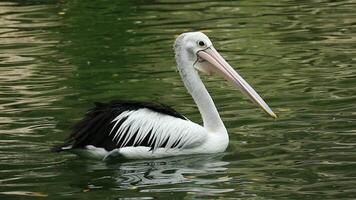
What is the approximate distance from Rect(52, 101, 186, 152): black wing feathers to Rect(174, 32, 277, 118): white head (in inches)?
21.6

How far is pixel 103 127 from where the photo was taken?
8070 mm

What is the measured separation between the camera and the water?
7.39 meters

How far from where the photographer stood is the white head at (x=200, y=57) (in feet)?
27.9

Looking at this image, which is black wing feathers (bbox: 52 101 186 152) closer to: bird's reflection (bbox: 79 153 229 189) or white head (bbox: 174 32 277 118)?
bird's reflection (bbox: 79 153 229 189)

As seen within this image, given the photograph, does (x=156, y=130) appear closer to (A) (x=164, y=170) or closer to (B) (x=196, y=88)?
(A) (x=164, y=170)

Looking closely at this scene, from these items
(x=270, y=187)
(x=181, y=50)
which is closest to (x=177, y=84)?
(x=181, y=50)

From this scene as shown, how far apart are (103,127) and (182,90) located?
294 cm

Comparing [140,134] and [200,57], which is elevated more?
[200,57]

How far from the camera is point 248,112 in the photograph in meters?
9.62

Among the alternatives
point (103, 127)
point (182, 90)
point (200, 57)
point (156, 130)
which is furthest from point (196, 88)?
point (182, 90)

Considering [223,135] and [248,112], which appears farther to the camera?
[248,112]

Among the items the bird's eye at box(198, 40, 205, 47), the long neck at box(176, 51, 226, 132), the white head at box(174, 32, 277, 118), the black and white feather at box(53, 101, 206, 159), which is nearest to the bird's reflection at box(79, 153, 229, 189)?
the black and white feather at box(53, 101, 206, 159)

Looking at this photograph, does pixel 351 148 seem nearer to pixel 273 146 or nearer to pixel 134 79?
pixel 273 146

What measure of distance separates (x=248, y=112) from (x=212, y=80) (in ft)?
6.60
